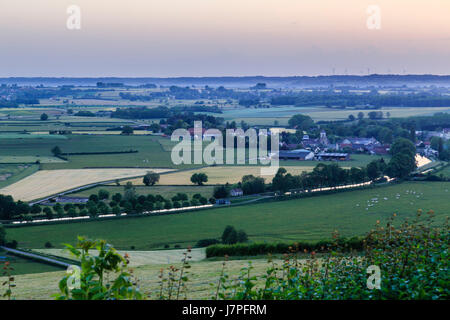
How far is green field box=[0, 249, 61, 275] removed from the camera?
11.3 metres

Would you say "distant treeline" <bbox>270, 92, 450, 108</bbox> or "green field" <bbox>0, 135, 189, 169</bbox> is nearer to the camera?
"green field" <bbox>0, 135, 189, 169</bbox>

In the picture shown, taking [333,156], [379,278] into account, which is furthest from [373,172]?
[379,278]

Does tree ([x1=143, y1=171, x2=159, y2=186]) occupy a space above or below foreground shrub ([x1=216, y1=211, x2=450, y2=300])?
below

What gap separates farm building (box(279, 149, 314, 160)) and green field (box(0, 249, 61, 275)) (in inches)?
839

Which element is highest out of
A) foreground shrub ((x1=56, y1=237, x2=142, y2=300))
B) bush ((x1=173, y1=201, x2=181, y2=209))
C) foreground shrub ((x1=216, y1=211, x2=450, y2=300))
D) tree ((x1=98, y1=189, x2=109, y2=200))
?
foreground shrub ((x1=56, y1=237, x2=142, y2=300))

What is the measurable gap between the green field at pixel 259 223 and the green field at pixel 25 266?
5.15 ft

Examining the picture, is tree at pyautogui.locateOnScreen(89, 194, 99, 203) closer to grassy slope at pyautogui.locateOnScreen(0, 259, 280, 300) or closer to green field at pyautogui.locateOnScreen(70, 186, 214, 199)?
green field at pyautogui.locateOnScreen(70, 186, 214, 199)

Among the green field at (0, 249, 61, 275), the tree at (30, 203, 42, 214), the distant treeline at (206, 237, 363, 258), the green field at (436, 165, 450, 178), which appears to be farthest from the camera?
the green field at (436, 165, 450, 178)

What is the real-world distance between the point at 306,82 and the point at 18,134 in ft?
396

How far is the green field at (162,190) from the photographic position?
21219 millimetres

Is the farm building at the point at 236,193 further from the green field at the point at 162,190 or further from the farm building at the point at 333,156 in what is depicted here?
the farm building at the point at 333,156

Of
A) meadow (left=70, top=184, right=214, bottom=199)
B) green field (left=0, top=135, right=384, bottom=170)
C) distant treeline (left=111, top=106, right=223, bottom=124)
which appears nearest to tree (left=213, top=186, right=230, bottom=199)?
meadow (left=70, top=184, right=214, bottom=199)
